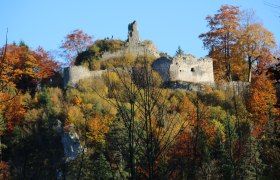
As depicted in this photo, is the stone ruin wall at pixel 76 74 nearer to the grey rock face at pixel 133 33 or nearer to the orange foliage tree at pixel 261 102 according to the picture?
the grey rock face at pixel 133 33

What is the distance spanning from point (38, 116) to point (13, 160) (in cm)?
438

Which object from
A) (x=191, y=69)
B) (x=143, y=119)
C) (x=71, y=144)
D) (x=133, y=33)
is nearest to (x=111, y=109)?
(x=71, y=144)

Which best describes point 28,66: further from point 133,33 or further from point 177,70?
point 177,70

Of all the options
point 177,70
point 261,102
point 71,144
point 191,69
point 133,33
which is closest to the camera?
point 71,144

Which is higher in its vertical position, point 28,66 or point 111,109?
point 28,66

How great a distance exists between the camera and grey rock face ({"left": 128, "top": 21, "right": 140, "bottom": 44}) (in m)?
44.0

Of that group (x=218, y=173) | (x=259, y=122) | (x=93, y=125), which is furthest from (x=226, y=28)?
(x=218, y=173)

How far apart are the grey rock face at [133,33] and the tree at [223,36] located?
5.08 metres

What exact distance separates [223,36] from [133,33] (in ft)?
23.6

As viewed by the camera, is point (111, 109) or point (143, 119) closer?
point (143, 119)

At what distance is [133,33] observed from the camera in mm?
45188

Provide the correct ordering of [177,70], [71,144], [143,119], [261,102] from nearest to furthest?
[143,119]
[71,144]
[261,102]
[177,70]

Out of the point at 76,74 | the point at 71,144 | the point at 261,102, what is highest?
the point at 76,74

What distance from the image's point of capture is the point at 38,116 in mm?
36438
